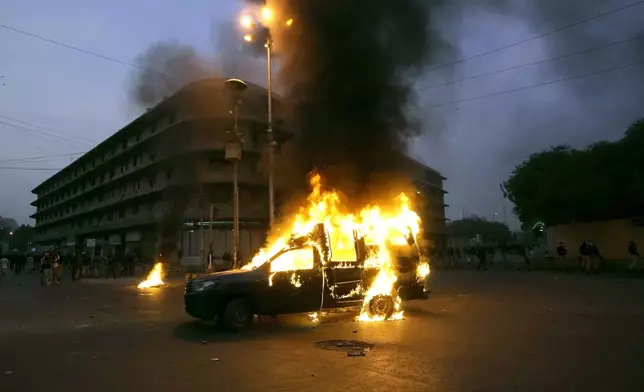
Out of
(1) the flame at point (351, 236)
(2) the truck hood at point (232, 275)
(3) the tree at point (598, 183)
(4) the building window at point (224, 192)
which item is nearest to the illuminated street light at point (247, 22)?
(1) the flame at point (351, 236)

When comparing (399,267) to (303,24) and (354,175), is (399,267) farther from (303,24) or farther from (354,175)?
(303,24)

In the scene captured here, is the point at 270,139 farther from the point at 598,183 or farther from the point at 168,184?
the point at 598,183

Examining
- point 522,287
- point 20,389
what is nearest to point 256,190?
point 522,287

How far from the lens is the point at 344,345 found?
7961 mm

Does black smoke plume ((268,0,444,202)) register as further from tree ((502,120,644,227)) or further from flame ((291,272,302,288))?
tree ((502,120,644,227))

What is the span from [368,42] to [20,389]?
11.0 metres

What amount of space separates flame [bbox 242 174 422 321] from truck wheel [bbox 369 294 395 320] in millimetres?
66

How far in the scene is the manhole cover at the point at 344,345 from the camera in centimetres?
768

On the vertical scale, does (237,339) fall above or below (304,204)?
below

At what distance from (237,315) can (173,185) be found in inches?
561

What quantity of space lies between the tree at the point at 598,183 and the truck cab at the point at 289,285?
2482cm

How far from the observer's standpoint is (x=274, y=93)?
718 inches

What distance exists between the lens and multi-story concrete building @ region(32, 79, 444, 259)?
20156 millimetres

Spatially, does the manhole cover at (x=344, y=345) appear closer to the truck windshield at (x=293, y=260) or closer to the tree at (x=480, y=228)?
the truck windshield at (x=293, y=260)
